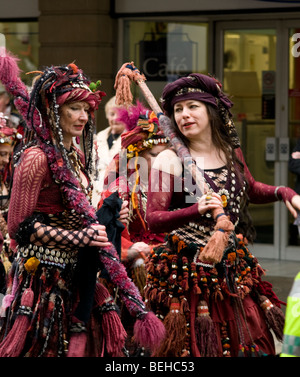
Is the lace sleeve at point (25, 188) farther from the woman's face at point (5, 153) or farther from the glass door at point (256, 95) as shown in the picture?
the glass door at point (256, 95)

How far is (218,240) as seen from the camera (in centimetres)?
452

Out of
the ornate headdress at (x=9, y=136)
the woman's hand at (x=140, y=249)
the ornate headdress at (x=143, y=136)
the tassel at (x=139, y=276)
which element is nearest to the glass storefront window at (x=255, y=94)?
the ornate headdress at (x=9, y=136)

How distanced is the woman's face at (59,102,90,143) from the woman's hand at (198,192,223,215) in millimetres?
855

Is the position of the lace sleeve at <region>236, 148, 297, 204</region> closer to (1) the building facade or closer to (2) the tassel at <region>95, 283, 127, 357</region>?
(2) the tassel at <region>95, 283, 127, 357</region>

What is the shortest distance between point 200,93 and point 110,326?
4.76 feet

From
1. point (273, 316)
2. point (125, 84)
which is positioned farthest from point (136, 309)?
point (125, 84)

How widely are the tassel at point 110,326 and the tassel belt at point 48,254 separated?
0.25 m

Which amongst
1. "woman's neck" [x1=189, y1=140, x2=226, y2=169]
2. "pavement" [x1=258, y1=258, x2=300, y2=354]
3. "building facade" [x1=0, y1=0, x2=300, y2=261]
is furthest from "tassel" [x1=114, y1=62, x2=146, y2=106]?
"building facade" [x1=0, y1=0, x2=300, y2=261]

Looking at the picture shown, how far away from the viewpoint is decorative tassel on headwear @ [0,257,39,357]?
4.73m

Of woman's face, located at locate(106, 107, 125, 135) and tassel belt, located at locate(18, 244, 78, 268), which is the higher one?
woman's face, located at locate(106, 107, 125, 135)

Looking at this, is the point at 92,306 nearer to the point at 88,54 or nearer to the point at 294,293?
the point at 294,293

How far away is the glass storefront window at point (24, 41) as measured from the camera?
12.2 meters
